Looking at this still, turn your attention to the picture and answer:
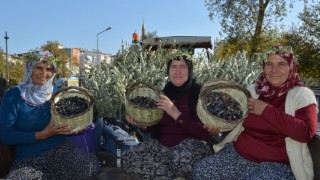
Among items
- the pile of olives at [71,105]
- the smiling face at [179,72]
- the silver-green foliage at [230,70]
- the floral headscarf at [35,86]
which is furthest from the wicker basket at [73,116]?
the silver-green foliage at [230,70]

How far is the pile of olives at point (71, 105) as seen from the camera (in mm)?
2573

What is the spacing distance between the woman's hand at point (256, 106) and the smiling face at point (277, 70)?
21 cm

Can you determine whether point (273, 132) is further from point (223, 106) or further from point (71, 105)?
point (71, 105)

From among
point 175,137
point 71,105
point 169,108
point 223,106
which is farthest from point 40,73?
point 223,106

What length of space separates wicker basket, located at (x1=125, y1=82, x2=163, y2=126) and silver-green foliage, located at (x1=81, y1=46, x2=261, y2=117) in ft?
4.81

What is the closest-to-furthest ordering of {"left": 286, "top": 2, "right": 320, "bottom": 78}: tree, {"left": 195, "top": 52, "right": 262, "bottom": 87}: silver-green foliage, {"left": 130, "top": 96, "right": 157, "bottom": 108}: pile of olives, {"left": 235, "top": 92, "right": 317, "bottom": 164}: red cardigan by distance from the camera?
Answer: {"left": 235, "top": 92, "right": 317, "bottom": 164}: red cardigan < {"left": 130, "top": 96, "right": 157, "bottom": 108}: pile of olives < {"left": 195, "top": 52, "right": 262, "bottom": 87}: silver-green foliage < {"left": 286, "top": 2, "right": 320, "bottom": 78}: tree

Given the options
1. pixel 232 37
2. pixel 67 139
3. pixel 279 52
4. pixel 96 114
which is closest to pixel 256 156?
pixel 279 52

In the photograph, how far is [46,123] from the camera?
271 cm

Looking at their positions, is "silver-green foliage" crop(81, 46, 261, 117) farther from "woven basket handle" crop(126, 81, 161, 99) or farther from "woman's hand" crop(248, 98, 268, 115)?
"woman's hand" crop(248, 98, 268, 115)

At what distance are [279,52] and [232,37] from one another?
54.3ft

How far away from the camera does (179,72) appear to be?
9.29 ft

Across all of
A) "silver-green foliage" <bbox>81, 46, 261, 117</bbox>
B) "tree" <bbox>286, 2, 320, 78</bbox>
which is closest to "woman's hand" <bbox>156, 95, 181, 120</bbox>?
"silver-green foliage" <bbox>81, 46, 261, 117</bbox>

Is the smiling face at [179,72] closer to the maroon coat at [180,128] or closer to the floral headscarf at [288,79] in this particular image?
the maroon coat at [180,128]

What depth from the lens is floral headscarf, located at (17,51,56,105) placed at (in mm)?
2691
